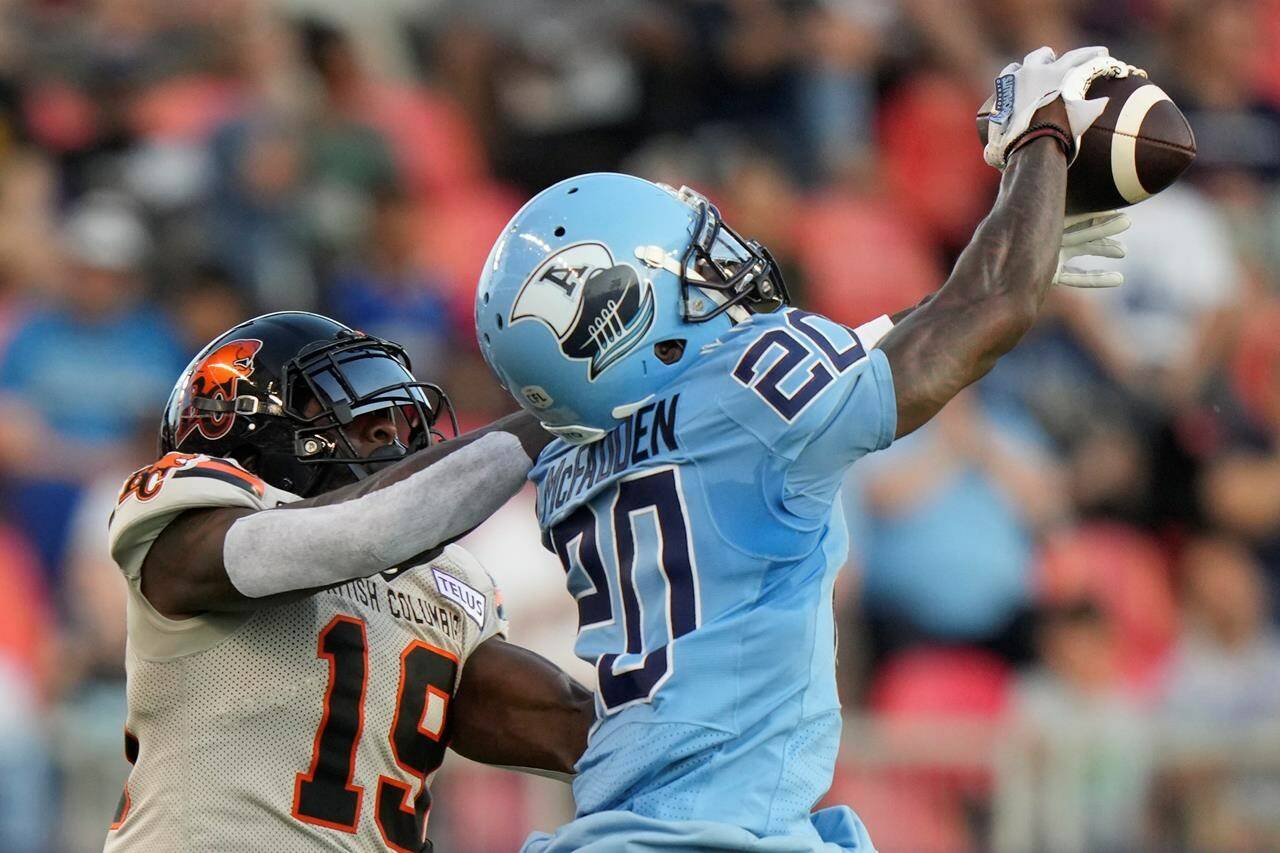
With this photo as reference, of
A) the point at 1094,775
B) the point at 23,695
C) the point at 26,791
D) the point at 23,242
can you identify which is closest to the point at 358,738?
the point at 26,791

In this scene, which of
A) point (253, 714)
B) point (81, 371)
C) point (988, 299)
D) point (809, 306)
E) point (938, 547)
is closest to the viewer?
point (988, 299)

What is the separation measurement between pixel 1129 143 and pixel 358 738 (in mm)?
2079

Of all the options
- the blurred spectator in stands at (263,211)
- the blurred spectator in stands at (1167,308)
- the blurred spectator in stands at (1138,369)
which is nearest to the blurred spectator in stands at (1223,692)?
the blurred spectator in stands at (1138,369)

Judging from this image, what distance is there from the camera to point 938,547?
892cm

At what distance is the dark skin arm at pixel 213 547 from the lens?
397cm

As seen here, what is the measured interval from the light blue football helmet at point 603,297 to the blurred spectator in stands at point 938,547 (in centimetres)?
515

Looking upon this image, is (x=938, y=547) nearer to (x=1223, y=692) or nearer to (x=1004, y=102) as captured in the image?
(x=1223, y=692)

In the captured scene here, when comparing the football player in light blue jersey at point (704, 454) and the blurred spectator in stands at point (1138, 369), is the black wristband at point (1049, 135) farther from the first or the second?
the blurred spectator in stands at point (1138, 369)

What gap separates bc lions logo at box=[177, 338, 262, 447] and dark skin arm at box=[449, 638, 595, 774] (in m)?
0.84

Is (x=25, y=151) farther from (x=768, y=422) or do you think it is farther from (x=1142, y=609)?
(x=768, y=422)

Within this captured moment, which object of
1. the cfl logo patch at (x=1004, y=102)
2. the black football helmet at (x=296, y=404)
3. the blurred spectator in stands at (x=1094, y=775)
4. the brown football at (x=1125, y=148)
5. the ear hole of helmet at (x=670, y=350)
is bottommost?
the blurred spectator in stands at (x=1094, y=775)

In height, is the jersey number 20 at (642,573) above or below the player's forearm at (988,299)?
below

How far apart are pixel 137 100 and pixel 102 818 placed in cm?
397

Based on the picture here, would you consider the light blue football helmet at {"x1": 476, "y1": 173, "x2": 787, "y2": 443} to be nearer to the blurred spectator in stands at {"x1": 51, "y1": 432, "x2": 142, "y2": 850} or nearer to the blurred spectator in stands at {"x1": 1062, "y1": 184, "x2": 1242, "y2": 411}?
the blurred spectator in stands at {"x1": 51, "y1": 432, "x2": 142, "y2": 850}
